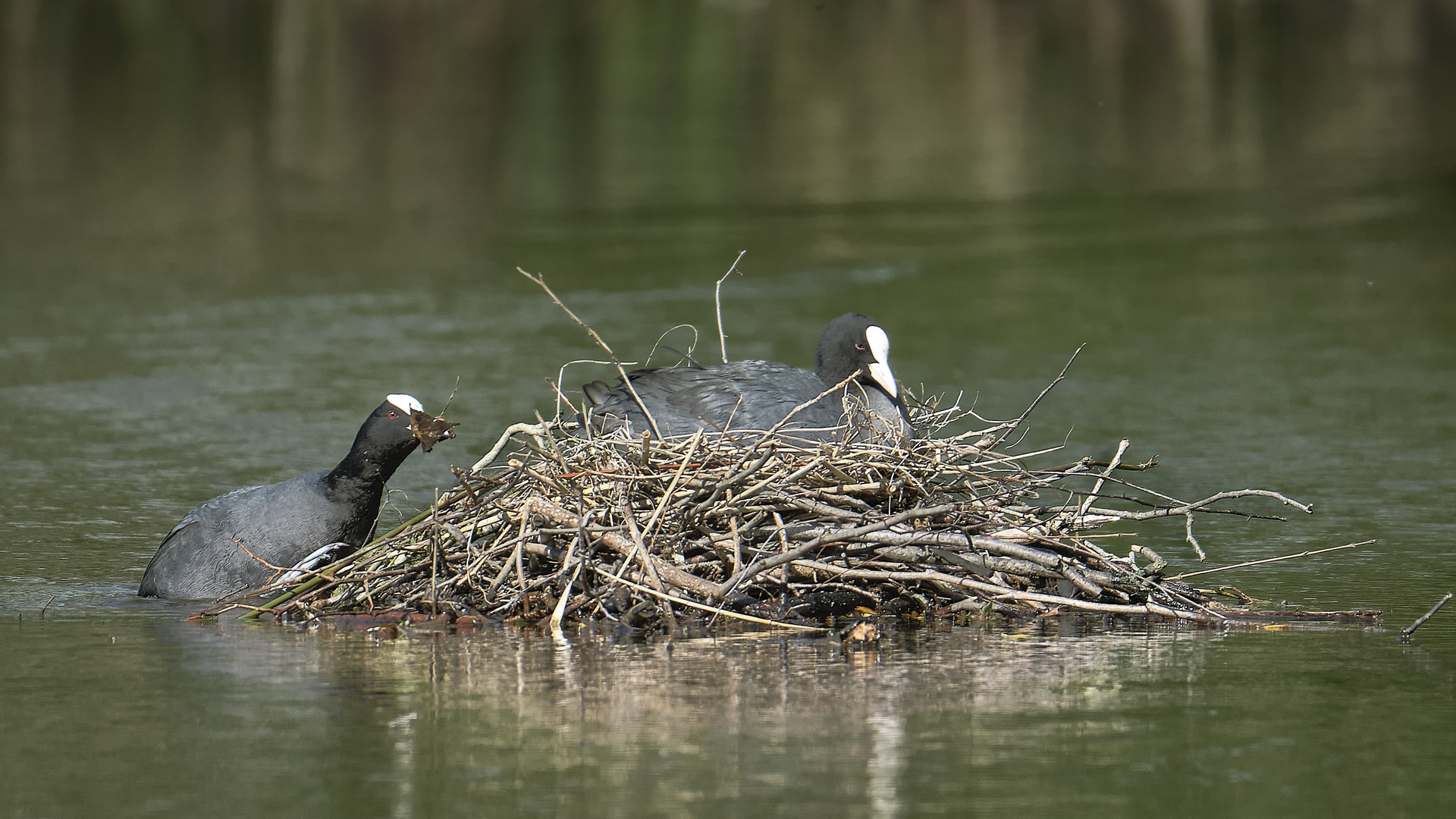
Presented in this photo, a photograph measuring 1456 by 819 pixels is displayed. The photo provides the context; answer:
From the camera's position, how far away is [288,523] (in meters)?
7.83

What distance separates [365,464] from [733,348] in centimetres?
533

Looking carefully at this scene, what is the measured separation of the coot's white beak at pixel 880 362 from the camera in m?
8.38

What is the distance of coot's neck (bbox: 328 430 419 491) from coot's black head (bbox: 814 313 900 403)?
196 cm

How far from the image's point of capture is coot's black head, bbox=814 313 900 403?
8.50m

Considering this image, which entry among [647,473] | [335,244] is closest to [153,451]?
[647,473]

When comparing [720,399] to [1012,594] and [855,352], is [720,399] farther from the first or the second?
[1012,594]

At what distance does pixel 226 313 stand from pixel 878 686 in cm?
1045

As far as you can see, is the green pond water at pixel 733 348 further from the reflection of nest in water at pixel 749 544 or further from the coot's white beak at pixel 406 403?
the coot's white beak at pixel 406 403

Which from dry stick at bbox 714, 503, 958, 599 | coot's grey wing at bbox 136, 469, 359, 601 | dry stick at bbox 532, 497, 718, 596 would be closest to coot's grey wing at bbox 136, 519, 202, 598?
coot's grey wing at bbox 136, 469, 359, 601

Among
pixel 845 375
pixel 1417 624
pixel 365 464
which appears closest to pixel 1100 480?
pixel 1417 624

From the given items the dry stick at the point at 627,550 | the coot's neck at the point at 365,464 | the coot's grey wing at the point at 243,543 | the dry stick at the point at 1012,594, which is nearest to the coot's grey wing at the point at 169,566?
the coot's grey wing at the point at 243,543

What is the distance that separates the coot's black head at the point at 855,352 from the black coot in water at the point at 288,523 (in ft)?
6.21

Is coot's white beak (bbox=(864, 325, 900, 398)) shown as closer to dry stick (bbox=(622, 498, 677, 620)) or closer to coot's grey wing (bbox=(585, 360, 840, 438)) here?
coot's grey wing (bbox=(585, 360, 840, 438))

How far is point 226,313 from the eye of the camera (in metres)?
15.1
